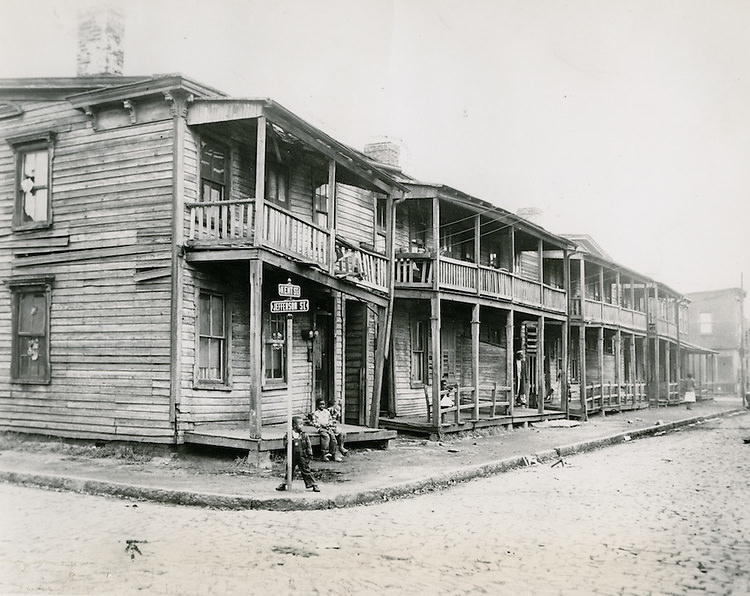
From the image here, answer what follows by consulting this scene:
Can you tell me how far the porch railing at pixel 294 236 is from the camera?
13.1 metres

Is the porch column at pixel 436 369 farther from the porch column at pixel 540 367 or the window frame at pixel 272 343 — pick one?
the porch column at pixel 540 367

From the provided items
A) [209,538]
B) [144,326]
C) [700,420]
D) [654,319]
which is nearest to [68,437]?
[144,326]

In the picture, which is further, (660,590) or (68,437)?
(68,437)

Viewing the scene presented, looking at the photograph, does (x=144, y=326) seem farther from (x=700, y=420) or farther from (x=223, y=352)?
(x=700, y=420)

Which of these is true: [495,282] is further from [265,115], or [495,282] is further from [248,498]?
[248,498]

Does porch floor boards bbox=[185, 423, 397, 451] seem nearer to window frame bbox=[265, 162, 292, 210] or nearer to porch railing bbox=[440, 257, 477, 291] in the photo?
window frame bbox=[265, 162, 292, 210]

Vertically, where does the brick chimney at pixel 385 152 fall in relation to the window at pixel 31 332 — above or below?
above

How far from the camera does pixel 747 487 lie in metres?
11.8

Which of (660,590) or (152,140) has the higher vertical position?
(152,140)

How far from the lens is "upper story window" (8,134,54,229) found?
1477 cm

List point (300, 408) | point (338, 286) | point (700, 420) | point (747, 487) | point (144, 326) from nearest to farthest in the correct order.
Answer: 1. point (747, 487)
2. point (144, 326)
3. point (338, 286)
4. point (300, 408)
5. point (700, 420)

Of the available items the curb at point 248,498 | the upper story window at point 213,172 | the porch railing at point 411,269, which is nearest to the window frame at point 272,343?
the upper story window at point 213,172

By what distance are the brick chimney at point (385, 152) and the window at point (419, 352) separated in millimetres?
5024

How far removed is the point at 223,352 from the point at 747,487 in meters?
9.56
